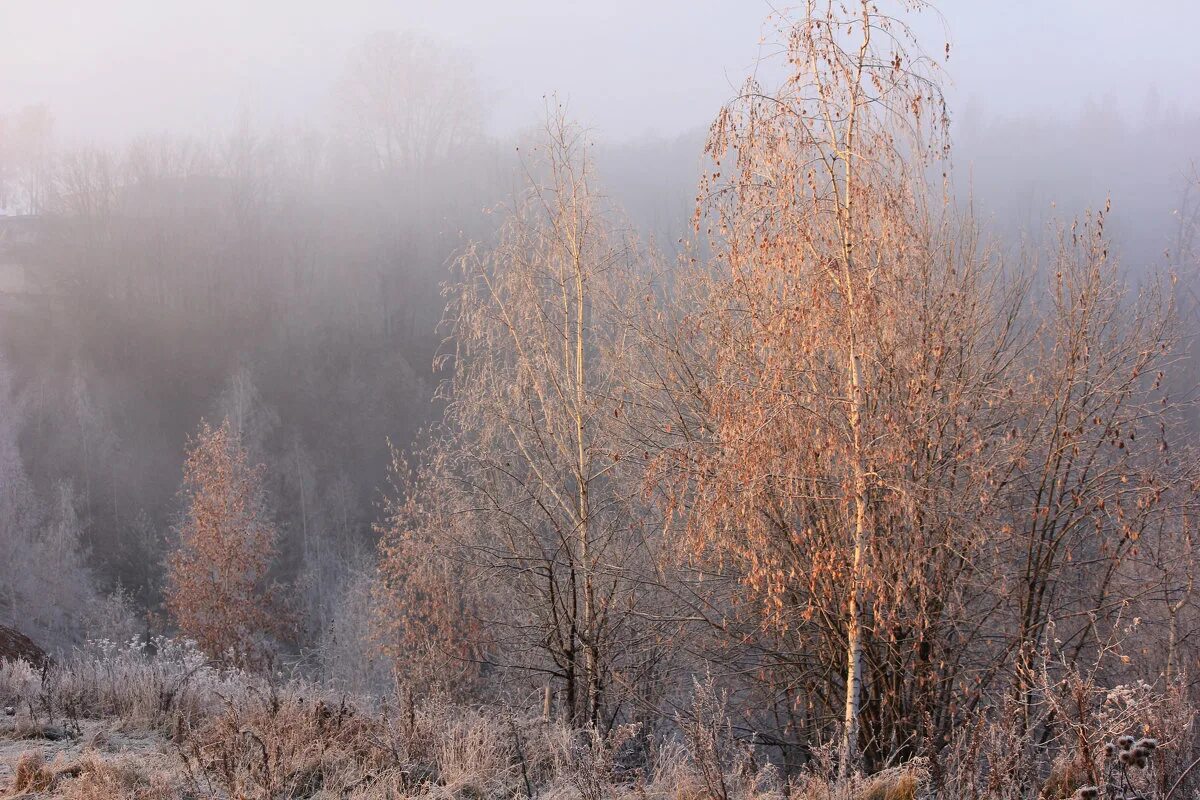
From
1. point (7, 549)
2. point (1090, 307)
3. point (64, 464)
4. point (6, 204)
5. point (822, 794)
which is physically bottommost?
point (7, 549)

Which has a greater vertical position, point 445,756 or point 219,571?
point 445,756

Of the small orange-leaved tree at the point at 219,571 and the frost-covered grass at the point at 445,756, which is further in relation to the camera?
the small orange-leaved tree at the point at 219,571

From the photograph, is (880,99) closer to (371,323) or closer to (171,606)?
(171,606)

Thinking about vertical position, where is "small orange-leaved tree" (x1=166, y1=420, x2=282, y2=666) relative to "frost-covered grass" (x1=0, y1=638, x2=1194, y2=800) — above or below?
below

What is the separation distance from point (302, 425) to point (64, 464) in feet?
30.2

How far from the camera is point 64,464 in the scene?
101ft

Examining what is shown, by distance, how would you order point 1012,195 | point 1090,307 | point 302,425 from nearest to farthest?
point 1090,307 → point 302,425 → point 1012,195

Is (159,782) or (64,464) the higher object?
(159,782)

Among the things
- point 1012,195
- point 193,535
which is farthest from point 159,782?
point 1012,195

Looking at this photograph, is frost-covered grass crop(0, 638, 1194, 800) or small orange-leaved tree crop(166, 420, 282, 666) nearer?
frost-covered grass crop(0, 638, 1194, 800)

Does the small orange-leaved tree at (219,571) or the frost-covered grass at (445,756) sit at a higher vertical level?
the frost-covered grass at (445,756)

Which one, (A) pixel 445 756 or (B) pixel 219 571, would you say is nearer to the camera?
(A) pixel 445 756

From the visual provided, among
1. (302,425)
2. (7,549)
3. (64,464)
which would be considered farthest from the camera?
(302,425)

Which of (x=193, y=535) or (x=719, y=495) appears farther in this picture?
(x=193, y=535)
